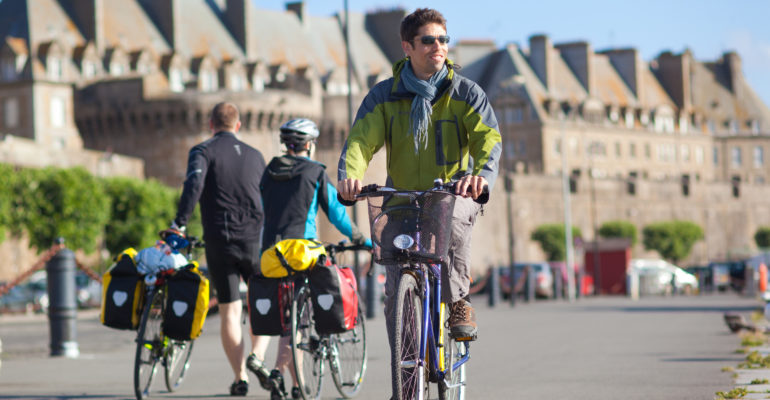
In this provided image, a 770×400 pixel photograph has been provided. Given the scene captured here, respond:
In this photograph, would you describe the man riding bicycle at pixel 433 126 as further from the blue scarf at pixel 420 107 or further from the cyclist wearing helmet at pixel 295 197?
the cyclist wearing helmet at pixel 295 197

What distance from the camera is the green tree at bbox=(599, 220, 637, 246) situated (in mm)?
102750

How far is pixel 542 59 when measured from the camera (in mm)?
120938

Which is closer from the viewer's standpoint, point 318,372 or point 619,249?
point 318,372

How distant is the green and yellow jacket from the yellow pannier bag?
176 centimetres

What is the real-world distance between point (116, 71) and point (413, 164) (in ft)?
280

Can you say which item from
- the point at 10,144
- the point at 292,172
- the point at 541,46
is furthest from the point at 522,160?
the point at 292,172

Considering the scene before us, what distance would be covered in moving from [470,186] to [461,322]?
885mm

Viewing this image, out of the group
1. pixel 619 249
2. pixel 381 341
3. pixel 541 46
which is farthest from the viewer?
pixel 541 46

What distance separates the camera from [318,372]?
923 centimetres

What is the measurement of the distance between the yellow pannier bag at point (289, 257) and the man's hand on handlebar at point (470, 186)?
243 centimetres

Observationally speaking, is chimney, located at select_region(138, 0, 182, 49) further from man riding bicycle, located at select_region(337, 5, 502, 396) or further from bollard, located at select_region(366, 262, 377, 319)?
man riding bicycle, located at select_region(337, 5, 502, 396)

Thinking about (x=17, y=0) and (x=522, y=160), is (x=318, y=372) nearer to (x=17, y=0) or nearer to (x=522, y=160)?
(x=17, y=0)

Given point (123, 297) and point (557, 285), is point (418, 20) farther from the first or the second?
point (557, 285)

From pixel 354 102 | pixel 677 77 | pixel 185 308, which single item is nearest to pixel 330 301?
pixel 185 308
